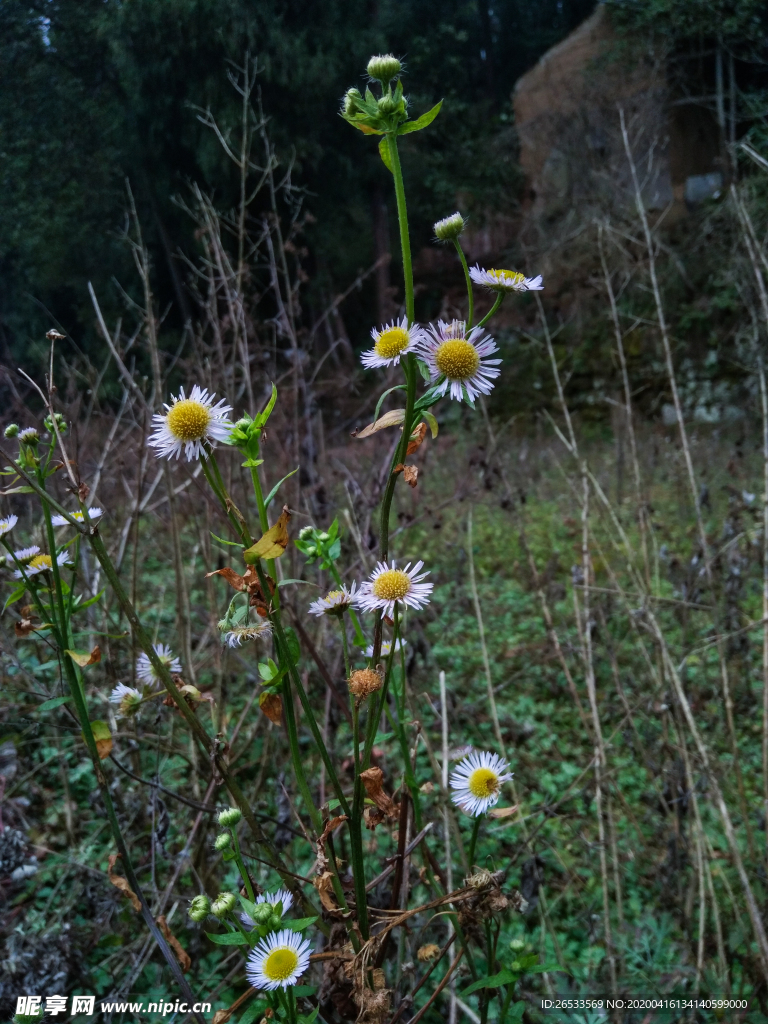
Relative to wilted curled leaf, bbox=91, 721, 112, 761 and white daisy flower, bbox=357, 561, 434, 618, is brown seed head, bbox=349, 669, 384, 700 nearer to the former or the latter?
white daisy flower, bbox=357, 561, 434, 618

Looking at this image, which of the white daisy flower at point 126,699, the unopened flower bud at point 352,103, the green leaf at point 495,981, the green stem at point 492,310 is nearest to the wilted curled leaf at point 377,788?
the green leaf at point 495,981

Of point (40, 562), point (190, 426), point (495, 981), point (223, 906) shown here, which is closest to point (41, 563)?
point (40, 562)

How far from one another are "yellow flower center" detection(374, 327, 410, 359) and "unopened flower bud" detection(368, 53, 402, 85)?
0.65ft

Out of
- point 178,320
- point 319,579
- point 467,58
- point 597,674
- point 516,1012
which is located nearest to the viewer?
point 516,1012

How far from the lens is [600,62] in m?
7.95

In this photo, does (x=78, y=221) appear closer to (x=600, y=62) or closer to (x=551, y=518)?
(x=551, y=518)

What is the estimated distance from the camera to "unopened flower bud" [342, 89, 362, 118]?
1.87 ft

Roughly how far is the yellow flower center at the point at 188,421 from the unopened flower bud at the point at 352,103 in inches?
11.0

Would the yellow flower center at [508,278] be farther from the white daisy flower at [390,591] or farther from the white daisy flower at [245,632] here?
the white daisy flower at [245,632]

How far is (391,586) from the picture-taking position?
2.16 feet

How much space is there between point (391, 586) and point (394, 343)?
223 millimetres

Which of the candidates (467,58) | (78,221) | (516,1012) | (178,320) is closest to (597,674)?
(516,1012)

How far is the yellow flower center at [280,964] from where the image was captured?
635 millimetres

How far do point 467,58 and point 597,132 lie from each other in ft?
11.3
